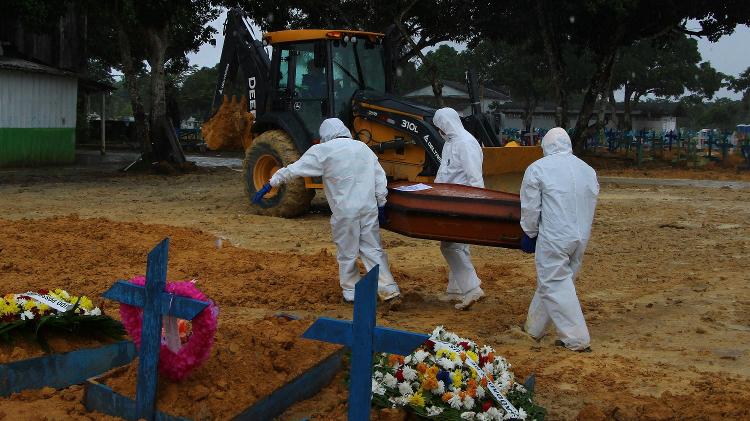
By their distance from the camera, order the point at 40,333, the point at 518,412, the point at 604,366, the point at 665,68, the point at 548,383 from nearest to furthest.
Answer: the point at 518,412 < the point at 40,333 < the point at 548,383 < the point at 604,366 < the point at 665,68

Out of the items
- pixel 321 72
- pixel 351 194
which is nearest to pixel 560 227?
pixel 351 194

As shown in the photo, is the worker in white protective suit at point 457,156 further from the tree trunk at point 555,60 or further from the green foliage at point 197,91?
the green foliage at point 197,91

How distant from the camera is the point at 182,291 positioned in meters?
4.13

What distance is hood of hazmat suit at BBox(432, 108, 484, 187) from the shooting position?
338 inches

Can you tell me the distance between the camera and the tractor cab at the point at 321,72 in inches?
510

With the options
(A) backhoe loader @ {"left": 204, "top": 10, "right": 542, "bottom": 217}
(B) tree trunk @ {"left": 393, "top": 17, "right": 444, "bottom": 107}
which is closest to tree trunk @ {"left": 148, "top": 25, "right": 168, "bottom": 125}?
(B) tree trunk @ {"left": 393, "top": 17, "right": 444, "bottom": 107}

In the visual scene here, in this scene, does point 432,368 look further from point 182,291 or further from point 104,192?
point 104,192

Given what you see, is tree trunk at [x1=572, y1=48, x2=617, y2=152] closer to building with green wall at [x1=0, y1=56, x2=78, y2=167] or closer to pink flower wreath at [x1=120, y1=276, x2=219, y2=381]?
building with green wall at [x1=0, y1=56, x2=78, y2=167]

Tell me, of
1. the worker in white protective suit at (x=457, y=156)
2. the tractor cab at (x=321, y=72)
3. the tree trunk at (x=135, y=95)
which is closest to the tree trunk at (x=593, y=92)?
the tree trunk at (x=135, y=95)

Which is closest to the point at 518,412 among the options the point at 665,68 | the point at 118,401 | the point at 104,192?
the point at 118,401

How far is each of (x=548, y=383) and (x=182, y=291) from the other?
8.13 ft

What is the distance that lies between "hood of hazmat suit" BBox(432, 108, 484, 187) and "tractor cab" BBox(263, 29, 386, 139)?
4480 mm

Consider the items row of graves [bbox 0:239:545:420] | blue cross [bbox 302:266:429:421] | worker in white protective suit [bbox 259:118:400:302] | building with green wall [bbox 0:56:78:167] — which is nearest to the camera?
blue cross [bbox 302:266:429:421]

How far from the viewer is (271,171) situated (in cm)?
1412
